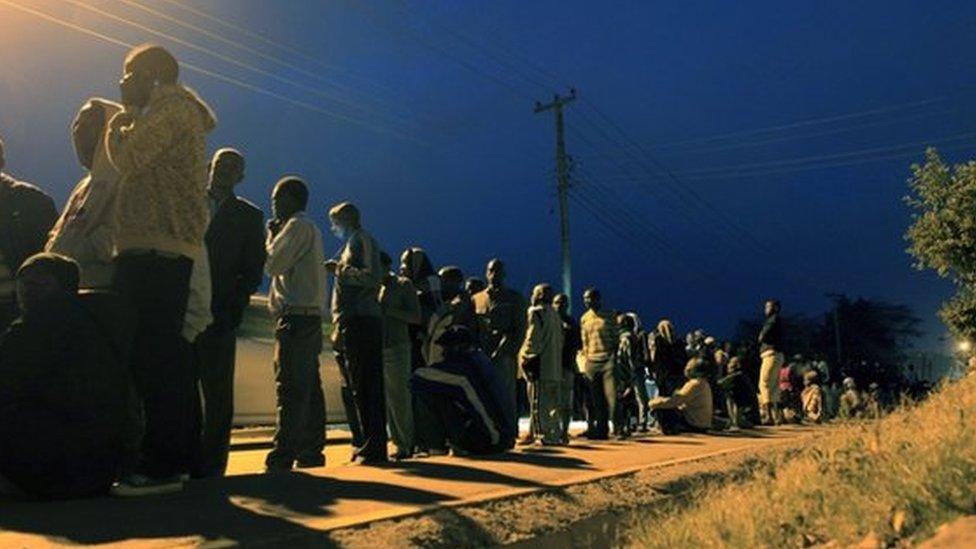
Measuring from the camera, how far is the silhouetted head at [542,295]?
9961 millimetres

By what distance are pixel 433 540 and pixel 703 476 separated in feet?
10.1

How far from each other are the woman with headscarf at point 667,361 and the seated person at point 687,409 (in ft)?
4.79

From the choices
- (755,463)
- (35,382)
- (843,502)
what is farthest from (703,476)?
(35,382)

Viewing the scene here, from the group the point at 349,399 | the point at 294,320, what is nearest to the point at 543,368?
the point at 349,399

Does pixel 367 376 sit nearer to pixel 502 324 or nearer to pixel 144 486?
pixel 144 486

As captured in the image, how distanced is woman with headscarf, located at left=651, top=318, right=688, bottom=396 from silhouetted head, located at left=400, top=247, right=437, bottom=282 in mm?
4938

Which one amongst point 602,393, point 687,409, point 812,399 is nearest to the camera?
point 602,393

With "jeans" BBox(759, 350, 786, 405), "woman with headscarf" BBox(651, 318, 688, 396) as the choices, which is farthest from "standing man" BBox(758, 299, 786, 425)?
"woman with headscarf" BBox(651, 318, 688, 396)

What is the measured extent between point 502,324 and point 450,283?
68 cm

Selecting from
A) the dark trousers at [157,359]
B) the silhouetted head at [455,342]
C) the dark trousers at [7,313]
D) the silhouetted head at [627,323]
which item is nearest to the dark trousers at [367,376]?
the silhouetted head at [455,342]

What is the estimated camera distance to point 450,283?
30.2 feet

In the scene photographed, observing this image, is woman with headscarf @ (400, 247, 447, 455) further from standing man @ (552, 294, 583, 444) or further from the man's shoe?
the man's shoe

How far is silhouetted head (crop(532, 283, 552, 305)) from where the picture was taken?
392 inches

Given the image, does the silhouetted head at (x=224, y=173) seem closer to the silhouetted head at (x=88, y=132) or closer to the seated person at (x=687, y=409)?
the silhouetted head at (x=88, y=132)
